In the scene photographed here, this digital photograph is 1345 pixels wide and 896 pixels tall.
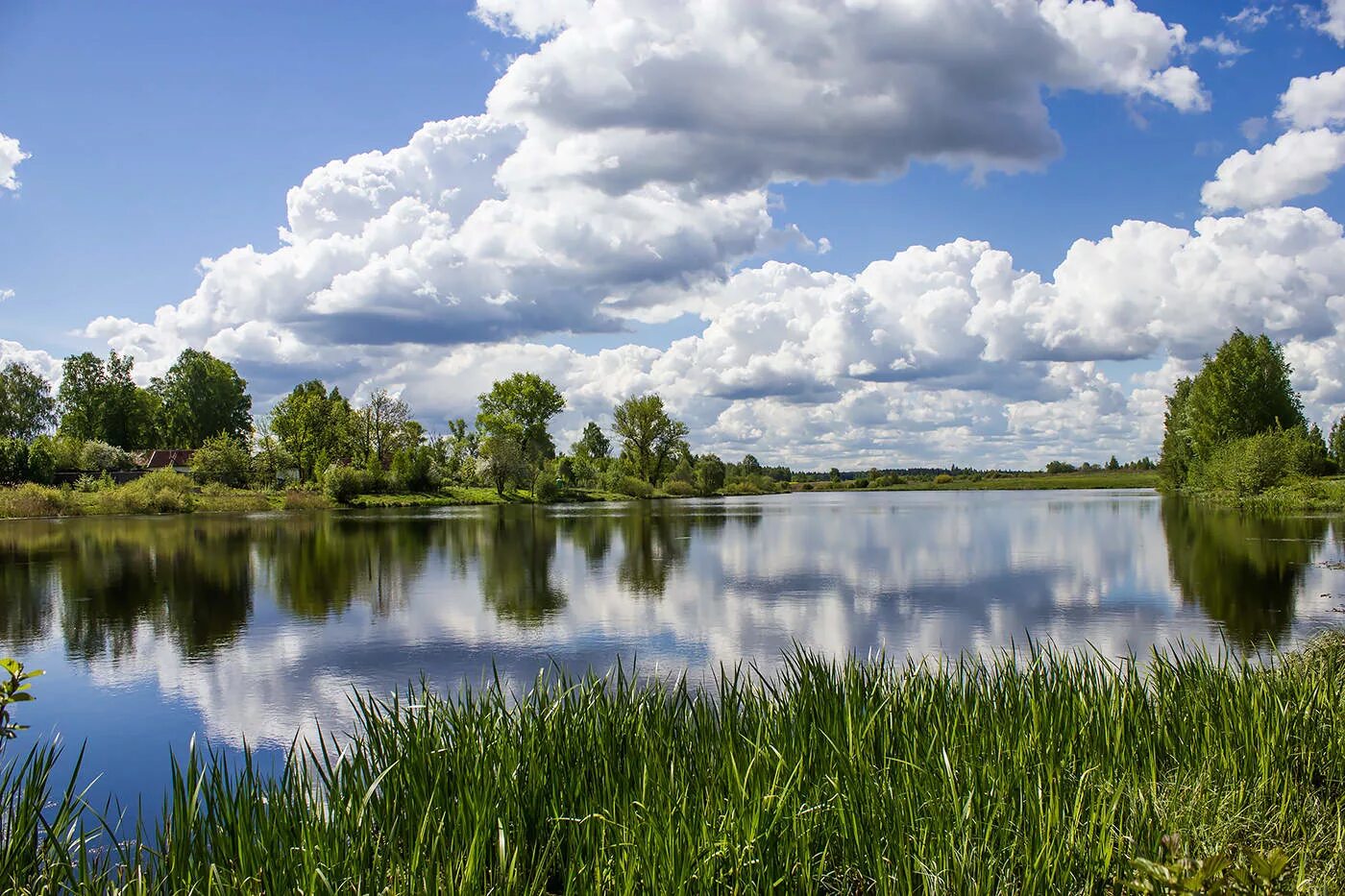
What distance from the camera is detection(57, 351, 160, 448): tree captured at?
3204 inches

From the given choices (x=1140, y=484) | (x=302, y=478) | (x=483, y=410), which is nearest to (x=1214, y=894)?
(x=483, y=410)

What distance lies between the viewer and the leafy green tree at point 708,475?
102m

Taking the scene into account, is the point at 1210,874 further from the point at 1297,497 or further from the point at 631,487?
the point at 631,487

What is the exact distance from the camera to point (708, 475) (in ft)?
340

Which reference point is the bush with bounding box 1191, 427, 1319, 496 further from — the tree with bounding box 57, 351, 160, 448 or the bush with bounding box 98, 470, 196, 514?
the tree with bounding box 57, 351, 160, 448

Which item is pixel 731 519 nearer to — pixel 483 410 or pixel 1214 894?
pixel 483 410

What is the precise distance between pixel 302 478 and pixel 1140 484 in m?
97.0

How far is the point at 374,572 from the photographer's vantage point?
902 inches

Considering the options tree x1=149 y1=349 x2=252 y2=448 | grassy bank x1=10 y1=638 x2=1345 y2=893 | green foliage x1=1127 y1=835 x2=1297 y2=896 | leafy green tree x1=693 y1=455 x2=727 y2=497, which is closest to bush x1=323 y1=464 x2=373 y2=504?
tree x1=149 y1=349 x2=252 y2=448

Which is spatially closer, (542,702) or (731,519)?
(542,702)

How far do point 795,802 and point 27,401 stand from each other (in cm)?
10946

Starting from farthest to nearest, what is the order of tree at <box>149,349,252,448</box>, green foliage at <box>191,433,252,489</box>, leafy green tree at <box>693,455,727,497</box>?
leafy green tree at <box>693,455,727,497</box>, tree at <box>149,349,252,448</box>, green foliage at <box>191,433,252,489</box>

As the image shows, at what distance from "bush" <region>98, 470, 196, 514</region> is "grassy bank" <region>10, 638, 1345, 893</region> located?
55.8 metres

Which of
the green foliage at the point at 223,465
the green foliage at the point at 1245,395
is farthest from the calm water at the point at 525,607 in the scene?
the green foliage at the point at 223,465
